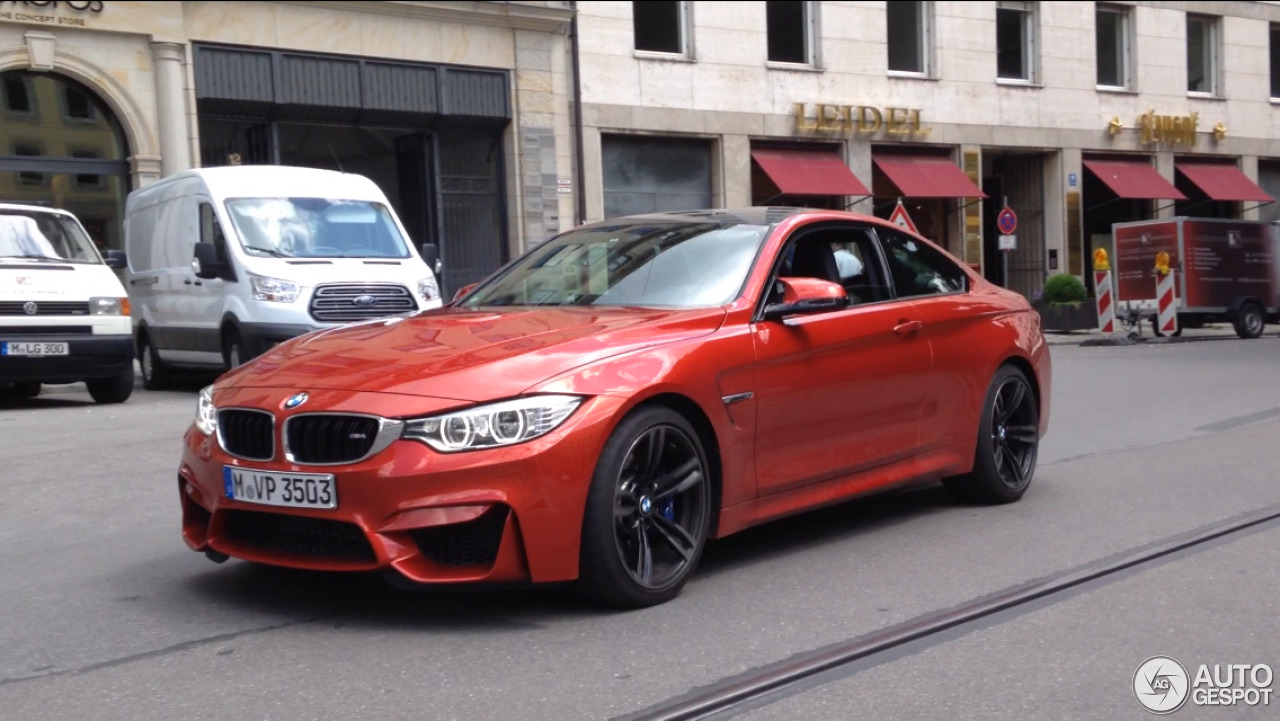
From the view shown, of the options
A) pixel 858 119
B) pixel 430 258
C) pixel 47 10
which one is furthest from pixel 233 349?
pixel 858 119

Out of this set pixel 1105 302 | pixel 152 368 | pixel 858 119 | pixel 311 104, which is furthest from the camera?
pixel 858 119

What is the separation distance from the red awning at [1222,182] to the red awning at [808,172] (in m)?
11.0

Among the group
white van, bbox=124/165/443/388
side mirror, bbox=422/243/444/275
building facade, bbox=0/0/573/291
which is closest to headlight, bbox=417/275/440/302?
white van, bbox=124/165/443/388

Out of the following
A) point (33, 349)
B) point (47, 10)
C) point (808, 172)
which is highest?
point (47, 10)

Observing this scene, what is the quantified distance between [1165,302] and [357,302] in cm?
1662

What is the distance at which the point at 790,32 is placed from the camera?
2834 cm

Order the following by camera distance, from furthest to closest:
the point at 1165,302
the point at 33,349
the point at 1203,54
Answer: the point at 1203,54, the point at 1165,302, the point at 33,349

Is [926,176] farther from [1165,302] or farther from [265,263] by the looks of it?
[265,263]

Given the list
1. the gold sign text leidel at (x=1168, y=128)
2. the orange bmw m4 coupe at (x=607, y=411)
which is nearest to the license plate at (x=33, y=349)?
the orange bmw m4 coupe at (x=607, y=411)

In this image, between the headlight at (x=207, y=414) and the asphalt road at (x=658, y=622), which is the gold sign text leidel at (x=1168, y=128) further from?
the headlight at (x=207, y=414)

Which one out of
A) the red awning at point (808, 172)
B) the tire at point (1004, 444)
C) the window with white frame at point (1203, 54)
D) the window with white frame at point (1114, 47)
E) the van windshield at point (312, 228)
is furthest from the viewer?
the window with white frame at point (1203, 54)

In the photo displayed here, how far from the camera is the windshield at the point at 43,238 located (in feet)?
42.5

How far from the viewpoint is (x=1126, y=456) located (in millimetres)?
9281

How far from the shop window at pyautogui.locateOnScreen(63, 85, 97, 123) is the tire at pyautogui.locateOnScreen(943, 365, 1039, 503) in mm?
16987
